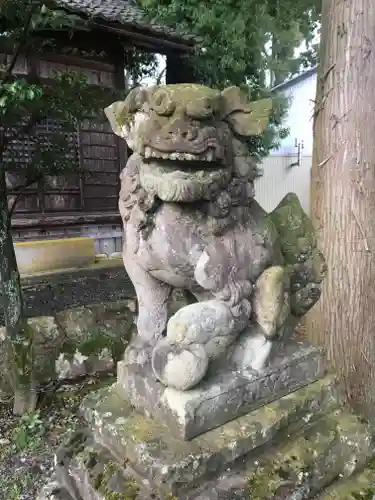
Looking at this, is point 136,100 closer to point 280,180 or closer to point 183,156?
point 183,156

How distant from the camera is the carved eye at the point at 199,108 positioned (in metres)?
1.10

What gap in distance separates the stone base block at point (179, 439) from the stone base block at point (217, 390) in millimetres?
24

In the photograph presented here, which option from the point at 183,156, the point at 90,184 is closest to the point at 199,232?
the point at 183,156

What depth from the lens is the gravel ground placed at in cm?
219

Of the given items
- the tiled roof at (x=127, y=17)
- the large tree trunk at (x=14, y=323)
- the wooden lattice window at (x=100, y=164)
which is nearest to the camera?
the large tree trunk at (x=14, y=323)

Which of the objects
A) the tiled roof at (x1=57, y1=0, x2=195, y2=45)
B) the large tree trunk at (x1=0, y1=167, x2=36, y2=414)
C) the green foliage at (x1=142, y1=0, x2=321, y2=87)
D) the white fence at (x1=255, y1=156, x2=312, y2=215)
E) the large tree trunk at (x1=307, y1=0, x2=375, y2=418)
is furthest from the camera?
the white fence at (x1=255, y1=156, x2=312, y2=215)

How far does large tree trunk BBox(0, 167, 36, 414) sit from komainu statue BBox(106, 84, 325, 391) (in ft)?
4.85

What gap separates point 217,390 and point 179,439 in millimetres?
157

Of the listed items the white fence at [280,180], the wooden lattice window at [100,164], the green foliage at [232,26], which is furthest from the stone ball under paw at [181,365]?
the white fence at [280,180]

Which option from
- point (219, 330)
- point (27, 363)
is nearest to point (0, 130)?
point (27, 363)

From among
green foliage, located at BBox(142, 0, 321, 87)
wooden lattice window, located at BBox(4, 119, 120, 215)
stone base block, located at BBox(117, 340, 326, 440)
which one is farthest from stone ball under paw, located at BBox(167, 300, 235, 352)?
wooden lattice window, located at BBox(4, 119, 120, 215)

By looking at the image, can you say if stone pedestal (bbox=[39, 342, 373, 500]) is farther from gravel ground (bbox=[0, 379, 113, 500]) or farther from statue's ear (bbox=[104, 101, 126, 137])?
gravel ground (bbox=[0, 379, 113, 500])

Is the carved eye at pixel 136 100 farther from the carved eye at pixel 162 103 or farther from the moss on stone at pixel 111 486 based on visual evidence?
the moss on stone at pixel 111 486

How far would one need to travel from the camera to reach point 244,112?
1.24 meters
